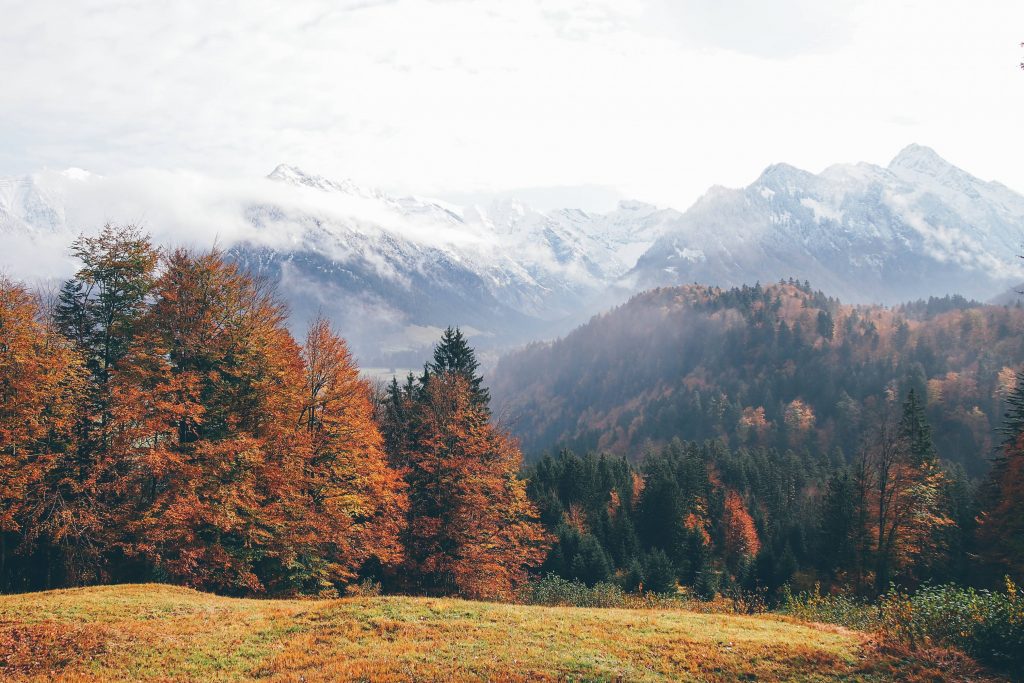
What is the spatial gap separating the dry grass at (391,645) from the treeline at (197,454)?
557 cm

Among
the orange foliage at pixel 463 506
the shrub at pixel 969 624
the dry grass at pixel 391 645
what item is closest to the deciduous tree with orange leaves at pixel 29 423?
the dry grass at pixel 391 645

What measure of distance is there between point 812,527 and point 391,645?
252 feet

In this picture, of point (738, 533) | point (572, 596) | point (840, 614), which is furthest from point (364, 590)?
point (738, 533)

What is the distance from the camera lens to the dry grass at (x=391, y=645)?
55.6 ft

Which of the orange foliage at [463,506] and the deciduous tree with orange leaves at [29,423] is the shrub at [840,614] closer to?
the orange foliage at [463,506]

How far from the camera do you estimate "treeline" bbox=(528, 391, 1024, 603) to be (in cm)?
4784

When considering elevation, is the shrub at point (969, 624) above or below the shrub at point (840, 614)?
above

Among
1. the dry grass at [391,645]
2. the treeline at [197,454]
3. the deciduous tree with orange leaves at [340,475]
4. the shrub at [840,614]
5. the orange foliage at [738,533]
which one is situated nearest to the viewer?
the dry grass at [391,645]

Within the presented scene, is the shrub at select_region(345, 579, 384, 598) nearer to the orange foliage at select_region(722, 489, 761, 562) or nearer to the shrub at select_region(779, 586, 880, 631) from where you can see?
the shrub at select_region(779, 586, 880, 631)

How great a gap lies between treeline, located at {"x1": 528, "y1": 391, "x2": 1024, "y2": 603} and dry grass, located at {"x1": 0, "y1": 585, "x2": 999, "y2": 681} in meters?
17.6

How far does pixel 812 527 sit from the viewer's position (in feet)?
262

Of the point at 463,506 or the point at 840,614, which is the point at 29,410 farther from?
the point at 840,614

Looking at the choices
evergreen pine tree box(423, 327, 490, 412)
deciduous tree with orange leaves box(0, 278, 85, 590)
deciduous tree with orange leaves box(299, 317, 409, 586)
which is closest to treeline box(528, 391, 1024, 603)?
evergreen pine tree box(423, 327, 490, 412)

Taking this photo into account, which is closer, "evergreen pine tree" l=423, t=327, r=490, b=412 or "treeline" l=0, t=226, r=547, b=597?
"treeline" l=0, t=226, r=547, b=597
